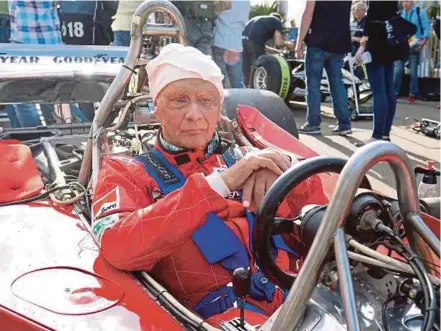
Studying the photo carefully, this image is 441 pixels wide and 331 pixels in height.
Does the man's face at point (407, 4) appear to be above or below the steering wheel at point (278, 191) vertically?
above

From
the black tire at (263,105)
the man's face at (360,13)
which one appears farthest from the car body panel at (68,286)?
the man's face at (360,13)

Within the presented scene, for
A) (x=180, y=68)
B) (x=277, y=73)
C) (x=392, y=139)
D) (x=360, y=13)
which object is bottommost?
(x=392, y=139)

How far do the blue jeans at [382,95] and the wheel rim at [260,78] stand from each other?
2478 millimetres

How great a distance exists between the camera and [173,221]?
5.01 feet

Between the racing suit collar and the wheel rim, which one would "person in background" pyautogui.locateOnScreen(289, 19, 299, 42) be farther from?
the racing suit collar

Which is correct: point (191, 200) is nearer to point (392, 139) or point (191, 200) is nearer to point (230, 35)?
point (230, 35)

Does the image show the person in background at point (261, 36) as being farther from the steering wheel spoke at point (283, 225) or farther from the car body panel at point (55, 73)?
the steering wheel spoke at point (283, 225)

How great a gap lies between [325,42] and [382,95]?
72 cm

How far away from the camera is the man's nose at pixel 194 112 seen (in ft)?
5.98

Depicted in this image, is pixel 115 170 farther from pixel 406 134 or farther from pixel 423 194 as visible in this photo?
pixel 406 134

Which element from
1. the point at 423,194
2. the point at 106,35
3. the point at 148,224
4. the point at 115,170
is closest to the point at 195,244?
the point at 148,224

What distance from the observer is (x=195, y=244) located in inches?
67.3

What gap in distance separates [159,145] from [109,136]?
2.05 feet

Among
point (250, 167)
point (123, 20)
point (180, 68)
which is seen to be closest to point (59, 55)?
point (123, 20)
